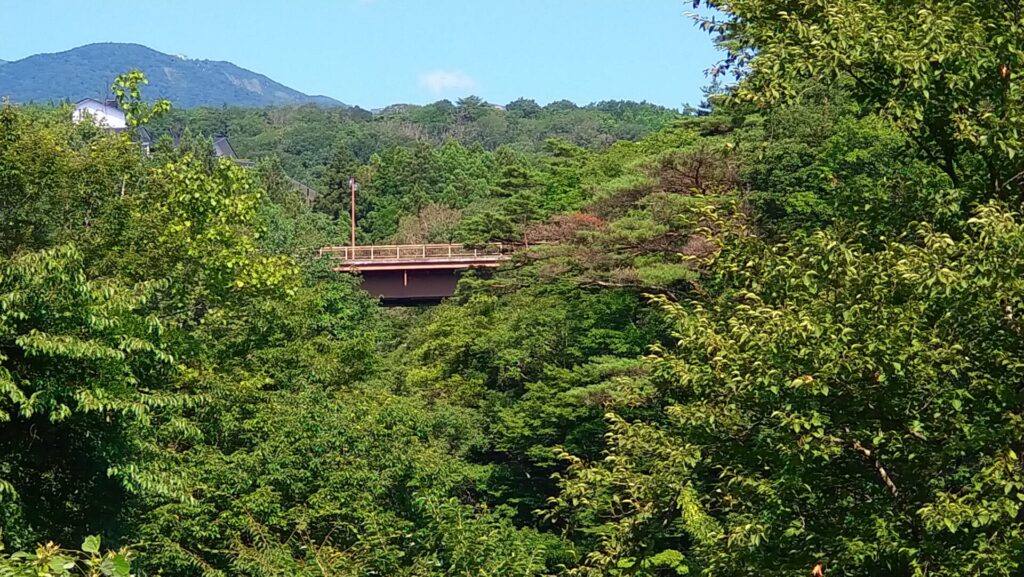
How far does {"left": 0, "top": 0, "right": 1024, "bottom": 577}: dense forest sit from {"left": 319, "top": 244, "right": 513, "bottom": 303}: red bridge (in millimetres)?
13894

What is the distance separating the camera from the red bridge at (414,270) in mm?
46469

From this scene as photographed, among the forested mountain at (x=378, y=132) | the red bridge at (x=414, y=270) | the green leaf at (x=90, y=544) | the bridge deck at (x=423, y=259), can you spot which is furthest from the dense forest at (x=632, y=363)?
the forested mountain at (x=378, y=132)

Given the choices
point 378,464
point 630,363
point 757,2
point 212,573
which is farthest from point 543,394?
point 757,2

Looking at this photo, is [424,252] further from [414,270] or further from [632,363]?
[632,363]

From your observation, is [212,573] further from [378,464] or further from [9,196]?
[9,196]

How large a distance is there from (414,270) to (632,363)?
24.4 meters

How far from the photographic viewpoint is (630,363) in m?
24.4

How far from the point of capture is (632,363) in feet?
78.8

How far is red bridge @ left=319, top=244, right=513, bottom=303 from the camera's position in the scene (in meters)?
46.5

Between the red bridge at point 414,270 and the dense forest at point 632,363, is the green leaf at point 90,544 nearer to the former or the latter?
the dense forest at point 632,363

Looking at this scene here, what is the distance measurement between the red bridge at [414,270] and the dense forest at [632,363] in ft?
45.6

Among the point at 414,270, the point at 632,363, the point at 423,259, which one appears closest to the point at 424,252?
the point at 423,259

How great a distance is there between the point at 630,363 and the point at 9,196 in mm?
12804

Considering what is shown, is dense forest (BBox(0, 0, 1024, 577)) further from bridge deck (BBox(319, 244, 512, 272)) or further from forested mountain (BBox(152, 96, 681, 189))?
forested mountain (BBox(152, 96, 681, 189))
